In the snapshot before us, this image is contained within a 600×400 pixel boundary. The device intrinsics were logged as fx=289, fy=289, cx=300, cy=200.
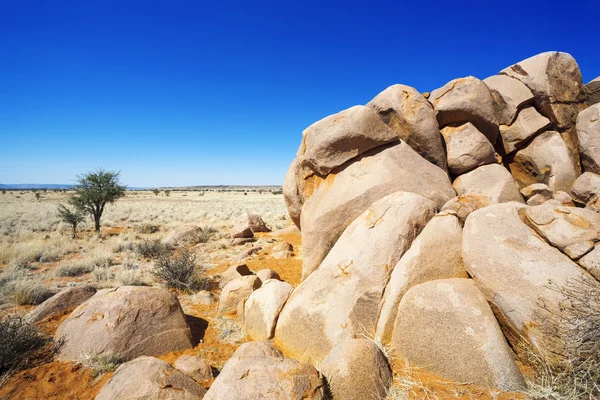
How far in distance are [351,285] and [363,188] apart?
2696 millimetres

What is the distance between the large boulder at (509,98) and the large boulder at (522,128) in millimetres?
179

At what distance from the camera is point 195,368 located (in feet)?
16.5

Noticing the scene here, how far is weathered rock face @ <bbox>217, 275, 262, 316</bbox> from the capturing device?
807cm

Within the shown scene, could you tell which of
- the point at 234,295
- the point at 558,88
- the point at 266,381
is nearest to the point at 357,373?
the point at 266,381

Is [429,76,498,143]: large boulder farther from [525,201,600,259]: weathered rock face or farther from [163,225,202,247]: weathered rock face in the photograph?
[163,225,202,247]: weathered rock face

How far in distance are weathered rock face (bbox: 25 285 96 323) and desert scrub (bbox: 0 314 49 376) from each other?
2.85 ft

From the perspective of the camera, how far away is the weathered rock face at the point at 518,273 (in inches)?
159

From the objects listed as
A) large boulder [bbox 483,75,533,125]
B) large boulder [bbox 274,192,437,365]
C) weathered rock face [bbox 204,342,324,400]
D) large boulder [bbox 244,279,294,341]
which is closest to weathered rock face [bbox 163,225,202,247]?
large boulder [bbox 244,279,294,341]

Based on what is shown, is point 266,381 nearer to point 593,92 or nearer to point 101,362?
point 101,362

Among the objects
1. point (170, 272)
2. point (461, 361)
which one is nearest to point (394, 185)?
point (461, 361)

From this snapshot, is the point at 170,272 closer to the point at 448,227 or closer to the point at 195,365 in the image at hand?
the point at 195,365

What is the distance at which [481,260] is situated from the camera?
4.79 m

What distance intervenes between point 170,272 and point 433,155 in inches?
368

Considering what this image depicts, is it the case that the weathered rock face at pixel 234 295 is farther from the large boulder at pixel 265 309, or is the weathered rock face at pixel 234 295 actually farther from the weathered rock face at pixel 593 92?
the weathered rock face at pixel 593 92
